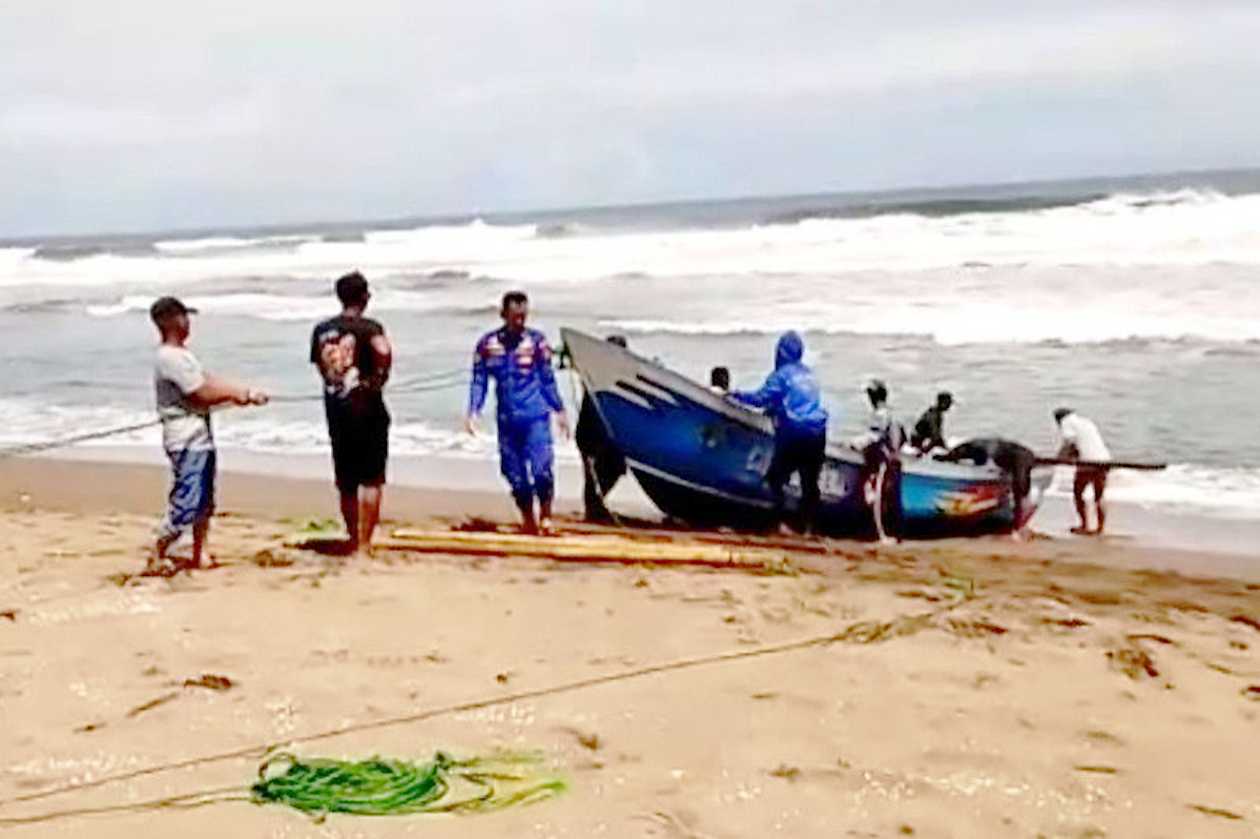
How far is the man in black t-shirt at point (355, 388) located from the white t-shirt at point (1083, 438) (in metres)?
5.11

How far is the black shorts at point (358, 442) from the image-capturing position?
25.3ft

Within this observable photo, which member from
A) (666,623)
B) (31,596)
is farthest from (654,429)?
(31,596)

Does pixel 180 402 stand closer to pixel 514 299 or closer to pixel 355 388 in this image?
pixel 355 388

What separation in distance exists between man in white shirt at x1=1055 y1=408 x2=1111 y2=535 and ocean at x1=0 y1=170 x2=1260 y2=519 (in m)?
0.78

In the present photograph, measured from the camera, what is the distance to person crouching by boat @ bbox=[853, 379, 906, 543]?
9906 mm

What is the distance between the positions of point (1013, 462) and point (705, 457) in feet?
7.22

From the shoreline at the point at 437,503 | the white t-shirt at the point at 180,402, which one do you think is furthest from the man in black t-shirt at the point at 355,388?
the shoreline at the point at 437,503

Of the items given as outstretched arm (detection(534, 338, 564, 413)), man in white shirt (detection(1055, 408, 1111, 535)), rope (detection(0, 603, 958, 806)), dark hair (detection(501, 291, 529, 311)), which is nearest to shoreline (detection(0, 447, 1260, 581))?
man in white shirt (detection(1055, 408, 1111, 535))

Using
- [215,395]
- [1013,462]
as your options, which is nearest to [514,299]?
[215,395]

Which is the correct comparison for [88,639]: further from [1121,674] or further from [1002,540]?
[1002,540]

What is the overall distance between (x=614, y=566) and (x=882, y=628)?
1734mm

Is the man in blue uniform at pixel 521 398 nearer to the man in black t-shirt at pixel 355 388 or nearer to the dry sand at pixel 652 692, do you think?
the dry sand at pixel 652 692

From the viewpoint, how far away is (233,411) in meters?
17.0

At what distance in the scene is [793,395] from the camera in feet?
30.9
